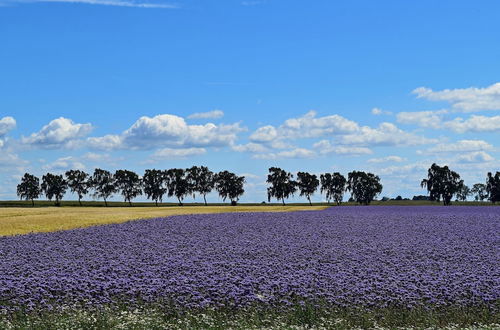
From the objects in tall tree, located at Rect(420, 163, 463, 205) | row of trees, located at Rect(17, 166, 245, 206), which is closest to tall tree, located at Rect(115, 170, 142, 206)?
row of trees, located at Rect(17, 166, 245, 206)

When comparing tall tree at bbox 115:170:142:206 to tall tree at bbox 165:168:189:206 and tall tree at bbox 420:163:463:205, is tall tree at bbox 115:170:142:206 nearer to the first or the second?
tall tree at bbox 165:168:189:206

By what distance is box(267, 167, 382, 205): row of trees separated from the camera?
113 meters

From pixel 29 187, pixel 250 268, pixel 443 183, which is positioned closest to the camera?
pixel 250 268

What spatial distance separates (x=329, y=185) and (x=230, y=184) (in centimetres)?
2316

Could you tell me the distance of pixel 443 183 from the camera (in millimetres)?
107562

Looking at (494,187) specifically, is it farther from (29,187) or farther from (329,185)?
(29,187)

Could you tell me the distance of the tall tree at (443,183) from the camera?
106938mm

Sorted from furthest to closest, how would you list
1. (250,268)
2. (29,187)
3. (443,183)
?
(29,187) < (443,183) < (250,268)

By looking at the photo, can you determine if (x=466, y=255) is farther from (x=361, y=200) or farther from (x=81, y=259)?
(x=361, y=200)

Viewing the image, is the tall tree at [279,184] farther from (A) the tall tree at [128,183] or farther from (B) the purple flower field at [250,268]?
(B) the purple flower field at [250,268]

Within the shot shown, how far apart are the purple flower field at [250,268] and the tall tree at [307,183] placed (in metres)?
91.7

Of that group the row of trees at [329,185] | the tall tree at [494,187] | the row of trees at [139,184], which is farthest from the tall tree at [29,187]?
the tall tree at [494,187]

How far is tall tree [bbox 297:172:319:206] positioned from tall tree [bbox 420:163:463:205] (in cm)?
2233

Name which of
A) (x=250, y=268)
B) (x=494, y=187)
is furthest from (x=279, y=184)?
(x=250, y=268)
